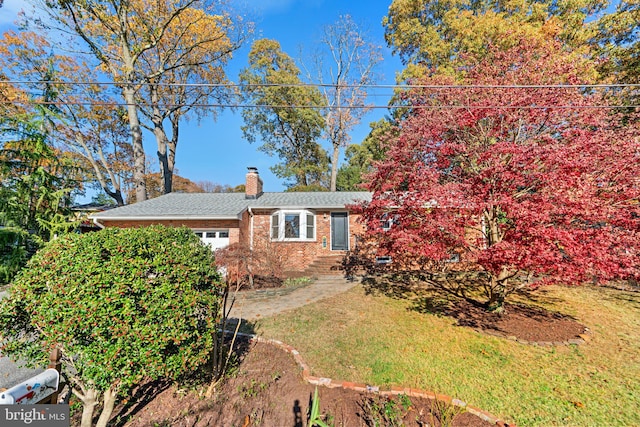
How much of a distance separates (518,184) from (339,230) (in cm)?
813

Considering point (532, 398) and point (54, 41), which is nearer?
point (532, 398)

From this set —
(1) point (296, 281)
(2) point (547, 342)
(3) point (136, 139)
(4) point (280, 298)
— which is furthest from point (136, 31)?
(2) point (547, 342)

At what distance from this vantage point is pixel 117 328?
7.16ft

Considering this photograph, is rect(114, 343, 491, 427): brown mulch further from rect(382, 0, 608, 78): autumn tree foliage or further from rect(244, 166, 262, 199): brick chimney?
rect(382, 0, 608, 78): autumn tree foliage

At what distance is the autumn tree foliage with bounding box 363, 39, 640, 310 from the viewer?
4.01 m

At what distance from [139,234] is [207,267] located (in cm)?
83

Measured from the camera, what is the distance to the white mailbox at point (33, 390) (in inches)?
63.2

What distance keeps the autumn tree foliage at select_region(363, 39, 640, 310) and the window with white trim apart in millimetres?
5661

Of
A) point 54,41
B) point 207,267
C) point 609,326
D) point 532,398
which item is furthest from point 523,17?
point 54,41

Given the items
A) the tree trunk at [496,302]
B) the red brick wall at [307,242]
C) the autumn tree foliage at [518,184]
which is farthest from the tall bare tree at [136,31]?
the tree trunk at [496,302]

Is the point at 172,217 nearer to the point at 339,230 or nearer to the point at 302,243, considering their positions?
the point at 302,243

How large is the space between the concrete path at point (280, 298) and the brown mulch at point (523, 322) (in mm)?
3725

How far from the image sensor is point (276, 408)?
292 centimetres

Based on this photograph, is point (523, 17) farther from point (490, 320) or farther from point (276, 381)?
point (276, 381)
